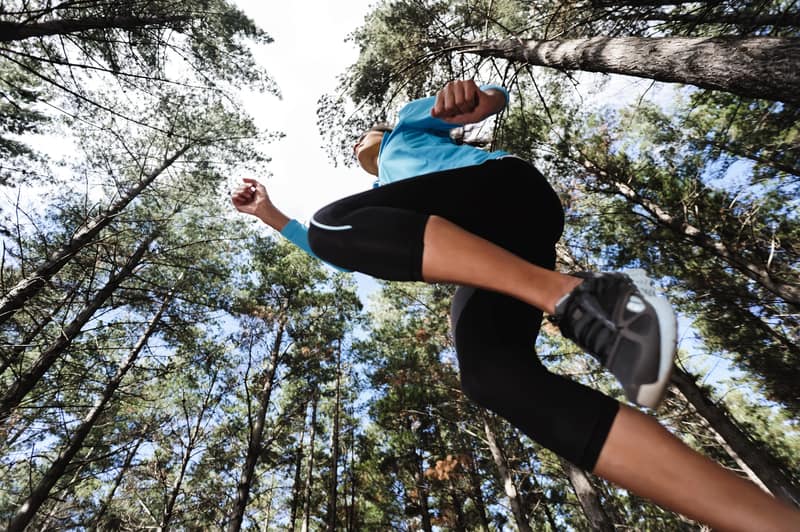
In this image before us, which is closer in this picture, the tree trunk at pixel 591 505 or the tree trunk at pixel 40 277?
the tree trunk at pixel 40 277

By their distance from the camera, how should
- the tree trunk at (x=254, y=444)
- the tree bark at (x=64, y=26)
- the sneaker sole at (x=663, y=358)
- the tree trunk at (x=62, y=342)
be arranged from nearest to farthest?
the sneaker sole at (x=663, y=358) < the tree bark at (x=64, y=26) < the tree trunk at (x=62, y=342) < the tree trunk at (x=254, y=444)

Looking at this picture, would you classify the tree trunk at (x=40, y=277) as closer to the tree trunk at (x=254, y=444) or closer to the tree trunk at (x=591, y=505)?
the tree trunk at (x=254, y=444)

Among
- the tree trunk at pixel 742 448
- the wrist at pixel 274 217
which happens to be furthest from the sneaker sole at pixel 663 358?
the tree trunk at pixel 742 448

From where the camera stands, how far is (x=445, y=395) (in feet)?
35.9

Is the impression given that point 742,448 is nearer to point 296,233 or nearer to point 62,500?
point 296,233

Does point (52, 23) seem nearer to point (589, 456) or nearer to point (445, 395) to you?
point (589, 456)

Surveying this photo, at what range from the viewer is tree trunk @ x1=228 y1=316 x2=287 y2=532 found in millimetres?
7320

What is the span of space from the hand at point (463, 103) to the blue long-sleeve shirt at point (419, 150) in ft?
0.25

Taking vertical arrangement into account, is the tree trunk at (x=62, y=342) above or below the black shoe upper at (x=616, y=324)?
above

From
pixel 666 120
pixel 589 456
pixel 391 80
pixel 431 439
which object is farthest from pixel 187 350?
pixel 666 120

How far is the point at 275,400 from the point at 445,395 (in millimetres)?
6420

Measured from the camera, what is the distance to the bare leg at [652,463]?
627mm

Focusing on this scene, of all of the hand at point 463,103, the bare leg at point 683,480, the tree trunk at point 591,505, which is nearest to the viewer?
the bare leg at point 683,480

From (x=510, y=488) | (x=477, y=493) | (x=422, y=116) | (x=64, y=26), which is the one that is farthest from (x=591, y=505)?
(x=64, y=26)
